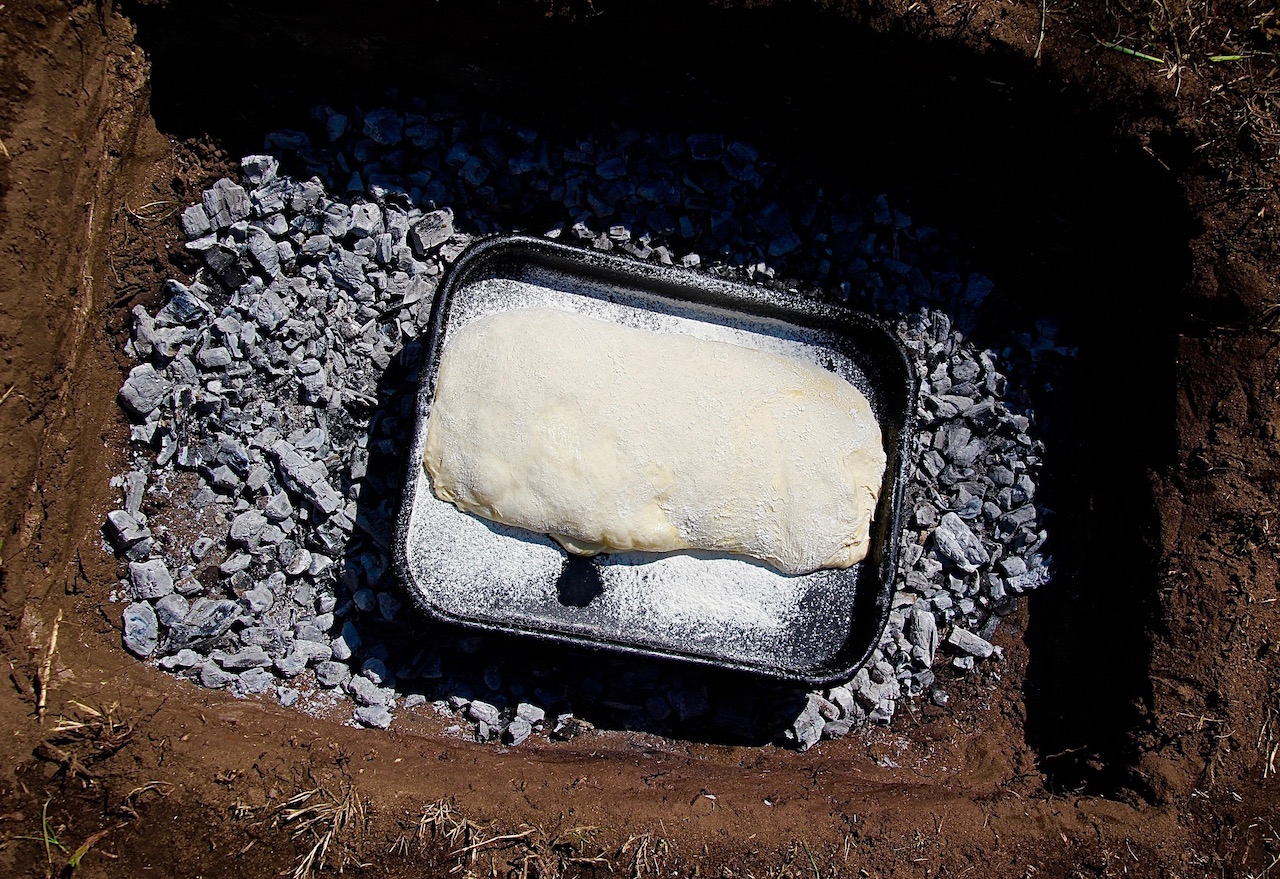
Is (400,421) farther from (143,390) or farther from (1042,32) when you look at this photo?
(1042,32)

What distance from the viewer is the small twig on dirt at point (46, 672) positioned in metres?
2.60

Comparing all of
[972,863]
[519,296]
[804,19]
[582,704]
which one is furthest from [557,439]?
[972,863]

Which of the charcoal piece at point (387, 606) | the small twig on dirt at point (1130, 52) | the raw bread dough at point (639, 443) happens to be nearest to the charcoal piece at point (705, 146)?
the raw bread dough at point (639, 443)

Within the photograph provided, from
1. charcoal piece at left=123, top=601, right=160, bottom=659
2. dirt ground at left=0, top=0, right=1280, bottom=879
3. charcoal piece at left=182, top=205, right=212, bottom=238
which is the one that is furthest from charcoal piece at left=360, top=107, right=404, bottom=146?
charcoal piece at left=123, top=601, right=160, bottom=659

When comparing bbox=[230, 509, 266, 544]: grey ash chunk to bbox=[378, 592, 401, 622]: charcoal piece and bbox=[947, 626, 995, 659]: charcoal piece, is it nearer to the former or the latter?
bbox=[378, 592, 401, 622]: charcoal piece

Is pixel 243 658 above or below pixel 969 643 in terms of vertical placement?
below

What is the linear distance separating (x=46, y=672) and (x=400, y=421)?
1553mm

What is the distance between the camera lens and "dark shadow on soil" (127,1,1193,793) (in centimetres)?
278

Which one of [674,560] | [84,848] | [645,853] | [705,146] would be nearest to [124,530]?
[84,848]

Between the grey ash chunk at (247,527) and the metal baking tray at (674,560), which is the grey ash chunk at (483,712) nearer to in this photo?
the metal baking tray at (674,560)

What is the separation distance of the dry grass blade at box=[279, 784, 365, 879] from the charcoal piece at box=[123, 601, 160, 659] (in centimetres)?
86

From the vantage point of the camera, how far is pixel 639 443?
101 inches

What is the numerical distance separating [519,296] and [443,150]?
88 centimetres

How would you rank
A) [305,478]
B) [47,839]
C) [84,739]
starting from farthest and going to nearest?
[305,478]
[84,739]
[47,839]
